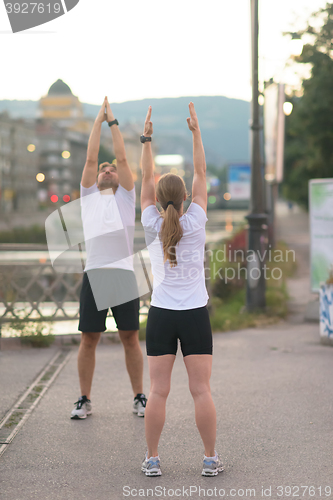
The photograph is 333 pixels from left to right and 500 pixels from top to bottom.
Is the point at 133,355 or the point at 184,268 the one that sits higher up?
the point at 184,268

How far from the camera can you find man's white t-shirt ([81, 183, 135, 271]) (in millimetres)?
4387

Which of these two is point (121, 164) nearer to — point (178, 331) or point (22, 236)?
point (178, 331)

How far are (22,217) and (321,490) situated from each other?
191 ft

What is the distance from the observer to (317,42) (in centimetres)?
1869

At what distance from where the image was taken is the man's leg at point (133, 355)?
15.0 feet

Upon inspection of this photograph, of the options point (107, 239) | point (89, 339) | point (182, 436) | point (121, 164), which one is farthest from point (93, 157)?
point (182, 436)

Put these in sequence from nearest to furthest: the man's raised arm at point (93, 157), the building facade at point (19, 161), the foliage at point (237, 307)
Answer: the man's raised arm at point (93, 157)
the foliage at point (237, 307)
the building facade at point (19, 161)

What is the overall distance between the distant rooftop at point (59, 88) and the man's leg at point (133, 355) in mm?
144262

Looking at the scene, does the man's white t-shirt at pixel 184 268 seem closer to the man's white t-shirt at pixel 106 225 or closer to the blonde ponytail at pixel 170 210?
the blonde ponytail at pixel 170 210

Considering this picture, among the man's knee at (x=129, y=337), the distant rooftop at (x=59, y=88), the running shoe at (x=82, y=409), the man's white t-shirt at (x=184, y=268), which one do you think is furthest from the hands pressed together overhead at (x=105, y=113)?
the distant rooftop at (x=59, y=88)

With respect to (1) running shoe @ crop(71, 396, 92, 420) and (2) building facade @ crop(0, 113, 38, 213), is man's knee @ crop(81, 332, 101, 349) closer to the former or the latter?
(1) running shoe @ crop(71, 396, 92, 420)

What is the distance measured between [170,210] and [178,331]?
710 millimetres

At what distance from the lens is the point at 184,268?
11.1ft

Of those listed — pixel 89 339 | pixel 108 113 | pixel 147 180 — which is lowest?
pixel 89 339
